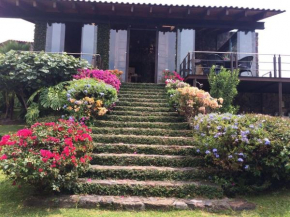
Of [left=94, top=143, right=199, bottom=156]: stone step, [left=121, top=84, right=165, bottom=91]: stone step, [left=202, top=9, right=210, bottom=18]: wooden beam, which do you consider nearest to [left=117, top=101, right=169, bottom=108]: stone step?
[left=121, top=84, right=165, bottom=91]: stone step

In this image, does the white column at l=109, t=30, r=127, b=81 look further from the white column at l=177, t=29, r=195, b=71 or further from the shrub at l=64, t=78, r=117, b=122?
the shrub at l=64, t=78, r=117, b=122

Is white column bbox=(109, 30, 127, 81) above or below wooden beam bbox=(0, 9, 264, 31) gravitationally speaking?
below

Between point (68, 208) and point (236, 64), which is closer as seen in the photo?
point (68, 208)

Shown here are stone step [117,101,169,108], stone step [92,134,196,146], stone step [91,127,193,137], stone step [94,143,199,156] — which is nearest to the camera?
stone step [94,143,199,156]

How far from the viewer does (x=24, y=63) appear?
7.46 m

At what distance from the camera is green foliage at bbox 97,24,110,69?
11055 mm

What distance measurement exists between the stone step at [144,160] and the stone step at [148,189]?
0.66 m

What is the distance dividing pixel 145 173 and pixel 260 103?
8693 mm

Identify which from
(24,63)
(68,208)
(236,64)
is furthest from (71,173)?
(236,64)

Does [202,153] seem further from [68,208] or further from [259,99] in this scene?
[259,99]

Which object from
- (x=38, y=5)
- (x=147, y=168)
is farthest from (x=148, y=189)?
(x=38, y=5)

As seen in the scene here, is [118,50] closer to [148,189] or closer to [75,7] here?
[75,7]

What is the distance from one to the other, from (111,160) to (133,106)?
3.15 m

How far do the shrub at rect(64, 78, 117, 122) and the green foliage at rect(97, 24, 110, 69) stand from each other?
14.9 ft
